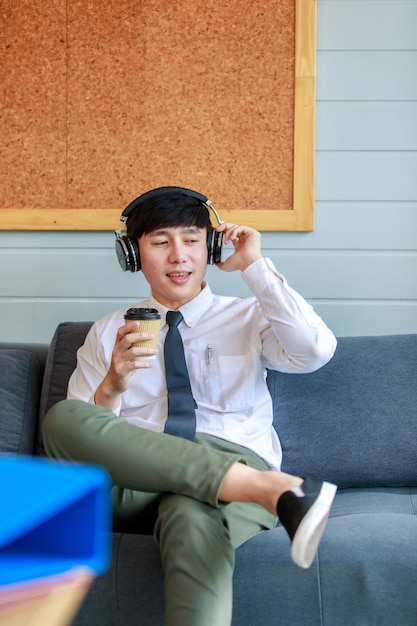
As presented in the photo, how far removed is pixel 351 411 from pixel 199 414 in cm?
51

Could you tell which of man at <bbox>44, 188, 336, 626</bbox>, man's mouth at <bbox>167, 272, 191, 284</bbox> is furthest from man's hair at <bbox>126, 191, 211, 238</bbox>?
man's mouth at <bbox>167, 272, 191, 284</bbox>

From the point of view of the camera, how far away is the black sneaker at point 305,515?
140 cm

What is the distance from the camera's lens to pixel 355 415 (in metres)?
2.34

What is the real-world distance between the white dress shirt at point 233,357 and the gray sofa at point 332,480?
19cm

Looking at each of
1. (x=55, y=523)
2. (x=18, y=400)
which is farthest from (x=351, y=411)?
(x=55, y=523)

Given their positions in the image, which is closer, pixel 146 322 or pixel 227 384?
pixel 146 322

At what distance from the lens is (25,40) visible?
2.75 m

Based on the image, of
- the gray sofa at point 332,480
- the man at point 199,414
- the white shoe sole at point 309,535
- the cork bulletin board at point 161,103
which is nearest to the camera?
the white shoe sole at point 309,535

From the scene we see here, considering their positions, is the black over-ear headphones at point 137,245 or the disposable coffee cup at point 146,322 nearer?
the disposable coffee cup at point 146,322

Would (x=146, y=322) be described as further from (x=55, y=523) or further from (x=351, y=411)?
(x=55, y=523)

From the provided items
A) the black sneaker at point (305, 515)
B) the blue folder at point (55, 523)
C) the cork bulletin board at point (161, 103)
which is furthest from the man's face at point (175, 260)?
the blue folder at point (55, 523)

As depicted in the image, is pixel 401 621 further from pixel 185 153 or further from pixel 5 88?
pixel 5 88

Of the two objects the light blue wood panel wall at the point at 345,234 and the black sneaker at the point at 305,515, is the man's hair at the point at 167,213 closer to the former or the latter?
the light blue wood panel wall at the point at 345,234

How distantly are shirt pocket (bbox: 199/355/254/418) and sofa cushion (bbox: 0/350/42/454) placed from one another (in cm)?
62
